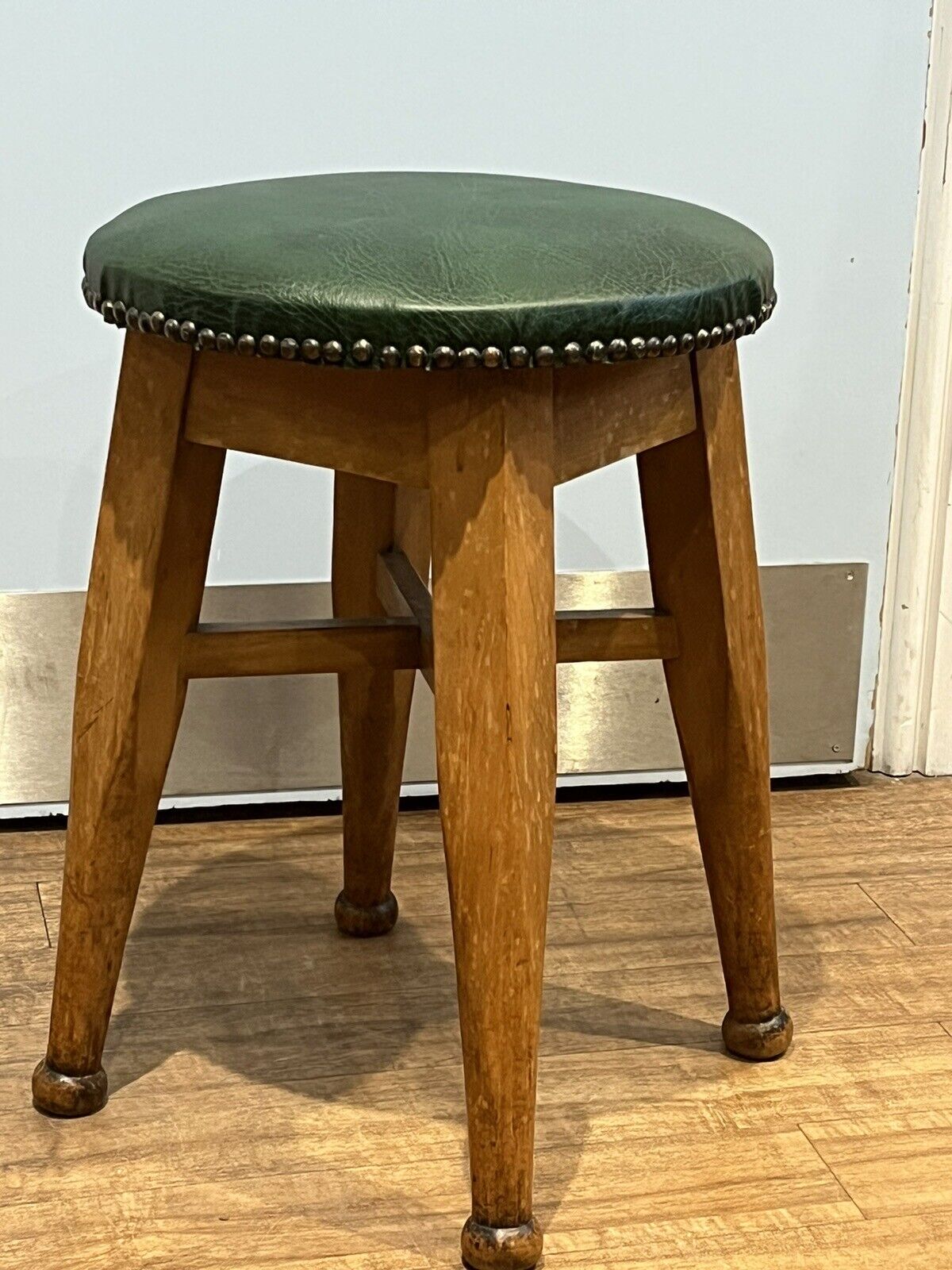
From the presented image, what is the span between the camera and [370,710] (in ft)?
3.65

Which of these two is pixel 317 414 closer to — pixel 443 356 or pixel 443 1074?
pixel 443 356

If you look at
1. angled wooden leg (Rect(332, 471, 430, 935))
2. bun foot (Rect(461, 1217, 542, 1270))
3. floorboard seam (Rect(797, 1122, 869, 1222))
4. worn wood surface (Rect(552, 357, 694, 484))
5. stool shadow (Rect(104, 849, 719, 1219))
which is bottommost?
stool shadow (Rect(104, 849, 719, 1219))

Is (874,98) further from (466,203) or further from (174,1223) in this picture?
(174,1223)

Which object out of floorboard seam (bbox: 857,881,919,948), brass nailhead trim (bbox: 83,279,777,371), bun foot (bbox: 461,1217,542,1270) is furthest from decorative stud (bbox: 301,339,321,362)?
floorboard seam (bbox: 857,881,919,948)

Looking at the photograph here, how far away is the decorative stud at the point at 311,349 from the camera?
0.73 meters

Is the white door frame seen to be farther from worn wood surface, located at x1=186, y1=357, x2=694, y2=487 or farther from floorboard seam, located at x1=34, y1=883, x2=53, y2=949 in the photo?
floorboard seam, located at x1=34, y1=883, x2=53, y2=949

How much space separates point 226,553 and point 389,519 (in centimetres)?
25

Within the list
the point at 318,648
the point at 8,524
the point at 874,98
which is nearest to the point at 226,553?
the point at 8,524

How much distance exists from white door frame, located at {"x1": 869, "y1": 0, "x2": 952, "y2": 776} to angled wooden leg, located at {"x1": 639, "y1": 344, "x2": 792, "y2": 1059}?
0.49 meters

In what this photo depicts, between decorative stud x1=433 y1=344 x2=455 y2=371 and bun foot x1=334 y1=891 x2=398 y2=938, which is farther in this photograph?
bun foot x1=334 y1=891 x2=398 y2=938

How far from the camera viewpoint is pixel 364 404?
79 centimetres

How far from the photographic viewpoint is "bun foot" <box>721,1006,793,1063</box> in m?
1.02

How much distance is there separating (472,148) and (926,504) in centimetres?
49

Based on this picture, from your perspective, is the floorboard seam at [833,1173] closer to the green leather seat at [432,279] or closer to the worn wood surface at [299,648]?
the worn wood surface at [299,648]
